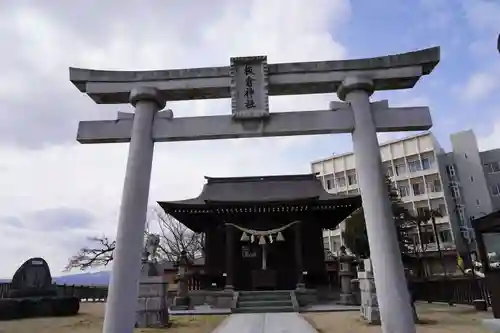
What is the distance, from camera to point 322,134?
6.51 metres

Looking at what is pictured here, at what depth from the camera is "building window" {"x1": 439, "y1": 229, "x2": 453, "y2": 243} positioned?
42.6 metres

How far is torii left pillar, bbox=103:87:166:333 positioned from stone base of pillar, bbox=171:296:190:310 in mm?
11821

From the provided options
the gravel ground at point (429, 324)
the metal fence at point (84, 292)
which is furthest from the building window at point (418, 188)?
the metal fence at point (84, 292)

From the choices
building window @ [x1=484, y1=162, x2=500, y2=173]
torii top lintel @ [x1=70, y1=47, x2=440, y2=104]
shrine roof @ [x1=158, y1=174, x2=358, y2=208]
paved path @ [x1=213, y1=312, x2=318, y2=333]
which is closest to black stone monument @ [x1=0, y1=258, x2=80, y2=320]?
paved path @ [x1=213, y1=312, x2=318, y2=333]

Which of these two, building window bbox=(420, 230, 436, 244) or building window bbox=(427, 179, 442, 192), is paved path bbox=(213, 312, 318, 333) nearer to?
building window bbox=(420, 230, 436, 244)

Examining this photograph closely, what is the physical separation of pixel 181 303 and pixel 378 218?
14.1 meters

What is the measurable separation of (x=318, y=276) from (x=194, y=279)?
7.45 m

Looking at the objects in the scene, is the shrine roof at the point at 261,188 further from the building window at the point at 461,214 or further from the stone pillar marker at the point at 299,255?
the building window at the point at 461,214

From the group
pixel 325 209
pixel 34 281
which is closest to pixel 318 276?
pixel 325 209

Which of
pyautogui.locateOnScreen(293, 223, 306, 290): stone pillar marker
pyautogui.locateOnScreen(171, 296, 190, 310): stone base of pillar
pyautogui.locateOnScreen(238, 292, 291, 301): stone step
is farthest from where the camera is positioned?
pyautogui.locateOnScreen(293, 223, 306, 290): stone pillar marker

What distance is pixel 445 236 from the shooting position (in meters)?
43.0

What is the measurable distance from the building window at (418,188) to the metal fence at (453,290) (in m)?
29.5

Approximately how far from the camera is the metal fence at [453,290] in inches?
539

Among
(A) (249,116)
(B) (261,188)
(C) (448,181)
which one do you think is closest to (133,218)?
(A) (249,116)
